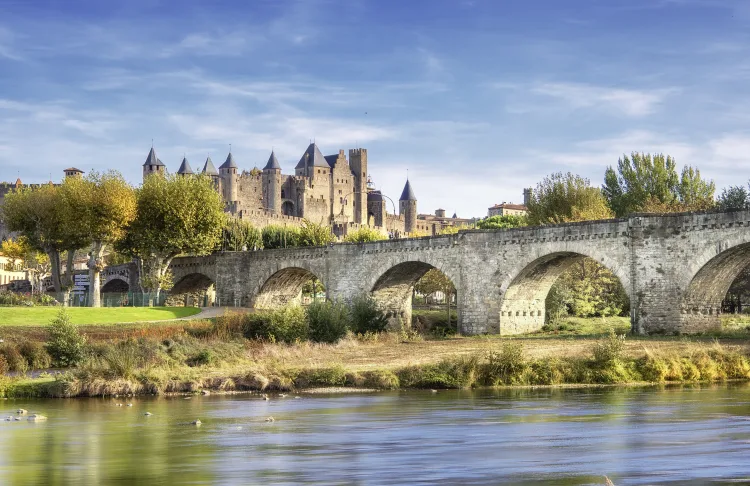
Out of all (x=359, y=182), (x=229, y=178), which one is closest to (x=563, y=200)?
(x=229, y=178)

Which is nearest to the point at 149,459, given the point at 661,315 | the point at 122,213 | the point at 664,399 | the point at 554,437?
the point at 554,437

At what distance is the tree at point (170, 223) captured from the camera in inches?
2756

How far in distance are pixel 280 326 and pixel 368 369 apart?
9.99 m

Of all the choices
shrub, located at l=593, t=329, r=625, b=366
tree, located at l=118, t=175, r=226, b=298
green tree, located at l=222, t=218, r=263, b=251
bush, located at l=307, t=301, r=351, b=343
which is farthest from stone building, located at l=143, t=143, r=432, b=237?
shrub, located at l=593, t=329, r=625, b=366

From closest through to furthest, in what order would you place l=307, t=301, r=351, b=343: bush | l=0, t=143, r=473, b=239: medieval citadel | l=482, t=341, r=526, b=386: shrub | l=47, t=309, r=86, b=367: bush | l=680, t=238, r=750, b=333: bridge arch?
l=482, t=341, r=526, b=386: shrub → l=47, t=309, r=86, b=367: bush → l=680, t=238, r=750, b=333: bridge arch → l=307, t=301, r=351, b=343: bush → l=0, t=143, r=473, b=239: medieval citadel

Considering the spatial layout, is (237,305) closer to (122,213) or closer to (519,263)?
(122,213)

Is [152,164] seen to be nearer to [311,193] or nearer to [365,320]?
[311,193]

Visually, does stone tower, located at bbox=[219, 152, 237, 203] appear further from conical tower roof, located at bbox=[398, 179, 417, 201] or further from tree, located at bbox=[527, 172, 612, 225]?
tree, located at bbox=[527, 172, 612, 225]

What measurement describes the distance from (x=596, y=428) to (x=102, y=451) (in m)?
10.1

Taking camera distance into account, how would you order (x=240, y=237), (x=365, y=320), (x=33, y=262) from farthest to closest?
(x=33, y=262)
(x=240, y=237)
(x=365, y=320)

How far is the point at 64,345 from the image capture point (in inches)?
1464

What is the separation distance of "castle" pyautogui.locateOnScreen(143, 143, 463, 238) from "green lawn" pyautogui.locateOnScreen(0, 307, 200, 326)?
2712 inches

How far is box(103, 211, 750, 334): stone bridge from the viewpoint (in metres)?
43.8

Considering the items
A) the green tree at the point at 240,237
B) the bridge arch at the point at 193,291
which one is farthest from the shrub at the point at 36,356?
the green tree at the point at 240,237
